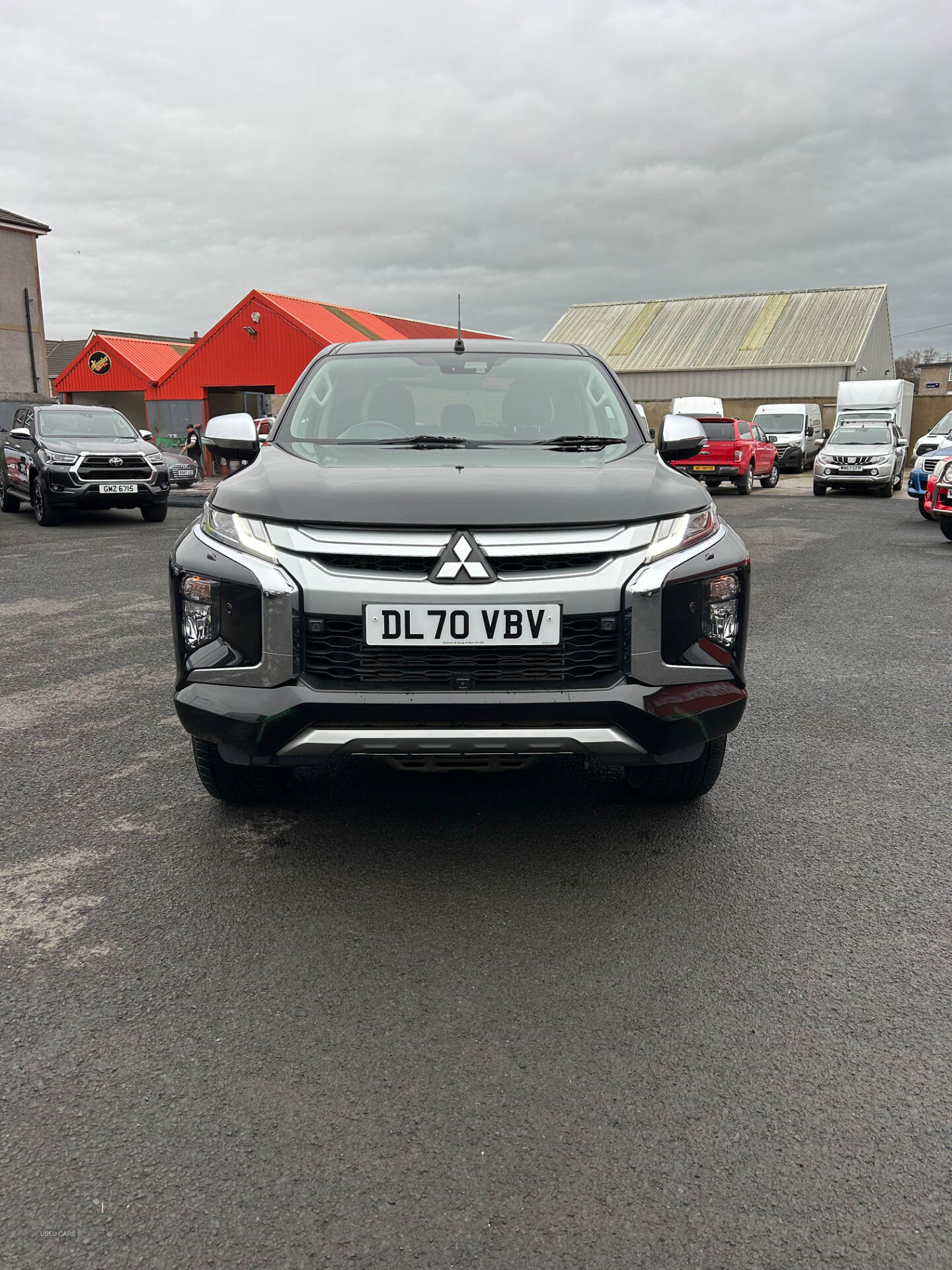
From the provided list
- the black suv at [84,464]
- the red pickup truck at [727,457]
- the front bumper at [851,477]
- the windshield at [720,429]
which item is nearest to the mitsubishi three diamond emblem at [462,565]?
the black suv at [84,464]

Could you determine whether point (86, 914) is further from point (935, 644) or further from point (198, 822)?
point (935, 644)

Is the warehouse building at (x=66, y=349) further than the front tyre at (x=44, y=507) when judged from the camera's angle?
Yes

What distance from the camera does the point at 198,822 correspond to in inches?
141

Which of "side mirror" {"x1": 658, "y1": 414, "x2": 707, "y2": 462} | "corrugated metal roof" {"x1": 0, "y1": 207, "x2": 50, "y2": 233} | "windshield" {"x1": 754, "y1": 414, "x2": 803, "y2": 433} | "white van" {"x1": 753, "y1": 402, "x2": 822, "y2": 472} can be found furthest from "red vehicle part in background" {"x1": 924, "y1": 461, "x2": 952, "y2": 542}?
"corrugated metal roof" {"x1": 0, "y1": 207, "x2": 50, "y2": 233}

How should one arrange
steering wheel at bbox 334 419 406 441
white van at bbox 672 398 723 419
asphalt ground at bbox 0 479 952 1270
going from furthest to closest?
1. white van at bbox 672 398 723 419
2. steering wheel at bbox 334 419 406 441
3. asphalt ground at bbox 0 479 952 1270

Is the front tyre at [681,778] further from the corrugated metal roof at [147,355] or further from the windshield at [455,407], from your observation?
the corrugated metal roof at [147,355]

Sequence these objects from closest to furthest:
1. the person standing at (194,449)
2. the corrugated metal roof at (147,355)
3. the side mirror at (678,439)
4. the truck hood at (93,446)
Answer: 1. the side mirror at (678,439)
2. the truck hood at (93,446)
3. the person standing at (194,449)
4. the corrugated metal roof at (147,355)

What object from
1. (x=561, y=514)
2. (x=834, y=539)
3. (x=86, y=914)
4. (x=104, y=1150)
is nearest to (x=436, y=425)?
(x=561, y=514)

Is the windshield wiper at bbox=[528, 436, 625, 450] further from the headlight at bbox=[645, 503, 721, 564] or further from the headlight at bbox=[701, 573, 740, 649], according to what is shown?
the headlight at bbox=[701, 573, 740, 649]

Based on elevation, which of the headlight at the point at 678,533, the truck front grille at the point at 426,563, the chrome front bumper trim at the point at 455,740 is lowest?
the chrome front bumper trim at the point at 455,740

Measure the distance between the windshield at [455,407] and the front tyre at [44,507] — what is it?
36.6ft

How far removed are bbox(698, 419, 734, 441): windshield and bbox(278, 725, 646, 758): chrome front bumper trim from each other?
20681 millimetres

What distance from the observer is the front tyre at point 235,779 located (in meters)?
3.46

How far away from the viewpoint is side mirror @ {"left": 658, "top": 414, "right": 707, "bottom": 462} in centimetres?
419
